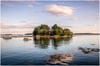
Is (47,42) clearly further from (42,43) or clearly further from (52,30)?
(52,30)

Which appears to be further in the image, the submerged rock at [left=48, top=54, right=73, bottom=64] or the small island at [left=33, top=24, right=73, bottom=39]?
the small island at [left=33, top=24, right=73, bottom=39]

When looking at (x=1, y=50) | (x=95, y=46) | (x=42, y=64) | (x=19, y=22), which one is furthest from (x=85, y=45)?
(x=1, y=50)

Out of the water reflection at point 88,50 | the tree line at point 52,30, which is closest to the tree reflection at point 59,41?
the tree line at point 52,30

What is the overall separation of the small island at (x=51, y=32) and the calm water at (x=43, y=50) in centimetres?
12

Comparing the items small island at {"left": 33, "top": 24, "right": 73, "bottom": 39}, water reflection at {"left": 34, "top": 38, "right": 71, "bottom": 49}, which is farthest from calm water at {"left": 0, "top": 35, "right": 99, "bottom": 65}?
small island at {"left": 33, "top": 24, "right": 73, "bottom": 39}

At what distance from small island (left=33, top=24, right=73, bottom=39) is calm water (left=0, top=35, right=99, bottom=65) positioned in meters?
0.12

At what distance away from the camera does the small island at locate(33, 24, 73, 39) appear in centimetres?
404

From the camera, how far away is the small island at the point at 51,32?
Result: 13.3ft

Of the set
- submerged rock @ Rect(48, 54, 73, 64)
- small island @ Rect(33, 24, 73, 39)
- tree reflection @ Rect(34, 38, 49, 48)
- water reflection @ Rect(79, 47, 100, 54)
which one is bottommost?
submerged rock @ Rect(48, 54, 73, 64)

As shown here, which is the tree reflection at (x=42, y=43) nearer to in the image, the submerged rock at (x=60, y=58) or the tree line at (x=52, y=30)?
the tree line at (x=52, y=30)

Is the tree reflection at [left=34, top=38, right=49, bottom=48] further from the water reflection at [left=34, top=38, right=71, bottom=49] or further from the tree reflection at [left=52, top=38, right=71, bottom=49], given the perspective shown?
the tree reflection at [left=52, top=38, right=71, bottom=49]

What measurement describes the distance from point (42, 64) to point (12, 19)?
1012 mm

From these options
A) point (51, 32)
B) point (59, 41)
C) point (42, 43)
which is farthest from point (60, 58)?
point (51, 32)

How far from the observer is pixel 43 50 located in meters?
4.04
